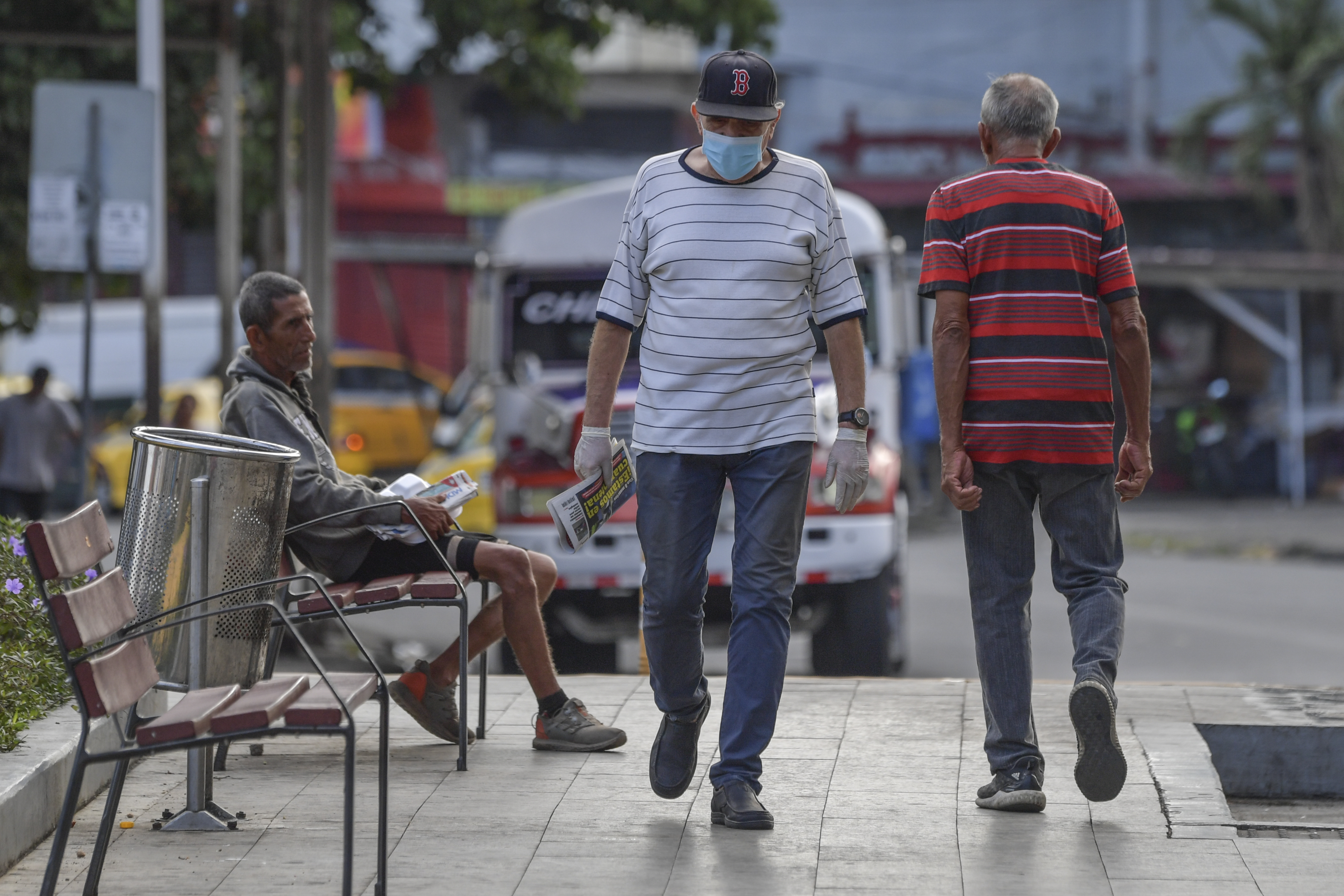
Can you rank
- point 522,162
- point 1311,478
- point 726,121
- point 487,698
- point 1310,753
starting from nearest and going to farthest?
point 726,121 → point 1310,753 → point 487,698 → point 1311,478 → point 522,162

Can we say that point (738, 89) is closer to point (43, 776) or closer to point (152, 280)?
point (43, 776)

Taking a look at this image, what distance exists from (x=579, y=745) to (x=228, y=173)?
299 inches

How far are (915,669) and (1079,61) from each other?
2503cm

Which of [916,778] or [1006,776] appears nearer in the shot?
[1006,776]

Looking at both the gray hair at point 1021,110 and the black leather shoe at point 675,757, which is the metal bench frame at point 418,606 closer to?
the black leather shoe at point 675,757

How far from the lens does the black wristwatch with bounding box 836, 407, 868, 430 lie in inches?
172

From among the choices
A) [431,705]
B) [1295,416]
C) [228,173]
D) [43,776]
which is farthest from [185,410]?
[1295,416]

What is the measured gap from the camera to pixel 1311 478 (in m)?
22.8

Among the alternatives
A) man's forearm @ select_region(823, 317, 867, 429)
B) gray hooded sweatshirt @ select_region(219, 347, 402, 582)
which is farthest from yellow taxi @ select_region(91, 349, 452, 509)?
man's forearm @ select_region(823, 317, 867, 429)

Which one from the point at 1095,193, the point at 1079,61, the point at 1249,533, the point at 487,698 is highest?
the point at 1079,61

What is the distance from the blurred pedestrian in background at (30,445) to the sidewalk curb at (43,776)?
32.4 ft

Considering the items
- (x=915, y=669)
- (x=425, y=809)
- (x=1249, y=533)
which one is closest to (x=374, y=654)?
(x=915, y=669)

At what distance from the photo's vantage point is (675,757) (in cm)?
438

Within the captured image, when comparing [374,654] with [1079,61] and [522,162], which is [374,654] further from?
[1079,61]
